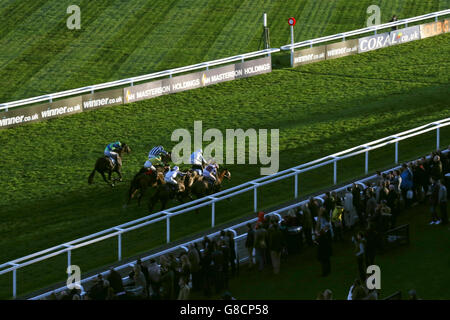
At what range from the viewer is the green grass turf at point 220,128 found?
19.7m

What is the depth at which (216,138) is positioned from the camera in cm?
2611

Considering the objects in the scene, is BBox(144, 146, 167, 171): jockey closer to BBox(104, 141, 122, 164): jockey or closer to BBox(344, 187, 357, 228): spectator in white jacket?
BBox(104, 141, 122, 164): jockey

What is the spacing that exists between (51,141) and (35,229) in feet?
21.8

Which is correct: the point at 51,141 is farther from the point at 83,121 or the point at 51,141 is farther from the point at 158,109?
the point at 158,109

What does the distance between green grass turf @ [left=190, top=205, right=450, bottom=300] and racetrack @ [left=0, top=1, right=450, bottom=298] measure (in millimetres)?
2892

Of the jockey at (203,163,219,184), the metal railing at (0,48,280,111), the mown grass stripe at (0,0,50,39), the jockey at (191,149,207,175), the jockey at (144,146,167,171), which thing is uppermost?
the mown grass stripe at (0,0,50,39)

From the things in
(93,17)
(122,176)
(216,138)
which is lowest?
(122,176)

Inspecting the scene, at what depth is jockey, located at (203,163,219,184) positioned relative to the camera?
829 inches

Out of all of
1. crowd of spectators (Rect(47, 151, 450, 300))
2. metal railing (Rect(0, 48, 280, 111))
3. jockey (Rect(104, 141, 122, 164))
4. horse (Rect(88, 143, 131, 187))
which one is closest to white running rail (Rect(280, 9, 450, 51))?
metal railing (Rect(0, 48, 280, 111))

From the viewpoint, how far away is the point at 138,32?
3703 centimetres

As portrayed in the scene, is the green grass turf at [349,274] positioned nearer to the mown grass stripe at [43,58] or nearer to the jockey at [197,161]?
the jockey at [197,161]

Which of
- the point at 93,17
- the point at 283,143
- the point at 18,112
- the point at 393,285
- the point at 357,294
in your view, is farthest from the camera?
the point at 93,17

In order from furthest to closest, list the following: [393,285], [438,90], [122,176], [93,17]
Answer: [93,17], [438,90], [122,176], [393,285]

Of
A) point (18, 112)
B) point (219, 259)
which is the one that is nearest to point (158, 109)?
point (18, 112)
